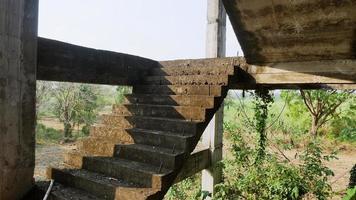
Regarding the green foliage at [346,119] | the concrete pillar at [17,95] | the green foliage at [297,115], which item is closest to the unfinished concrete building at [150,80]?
the concrete pillar at [17,95]

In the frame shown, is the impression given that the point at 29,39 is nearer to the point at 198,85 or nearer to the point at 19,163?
the point at 19,163

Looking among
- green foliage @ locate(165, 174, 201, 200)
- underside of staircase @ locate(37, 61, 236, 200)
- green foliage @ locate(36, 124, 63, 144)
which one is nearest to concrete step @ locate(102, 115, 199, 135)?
underside of staircase @ locate(37, 61, 236, 200)

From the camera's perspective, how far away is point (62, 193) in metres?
3.51

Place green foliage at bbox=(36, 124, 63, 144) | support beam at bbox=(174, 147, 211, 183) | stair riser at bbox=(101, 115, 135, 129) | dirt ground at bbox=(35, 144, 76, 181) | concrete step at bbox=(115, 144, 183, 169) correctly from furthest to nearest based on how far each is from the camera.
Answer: green foliage at bbox=(36, 124, 63, 144), dirt ground at bbox=(35, 144, 76, 181), support beam at bbox=(174, 147, 211, 183), stair riser at bbox=(101, 115, 135, 129), concrete step at bbox=(115, 144, 183, 169)

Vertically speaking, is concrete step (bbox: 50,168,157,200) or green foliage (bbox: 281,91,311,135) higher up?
green foliage (bbox: 281,91,311,135)

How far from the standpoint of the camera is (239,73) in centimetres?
504

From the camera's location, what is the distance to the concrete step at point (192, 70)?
4969 millimetres

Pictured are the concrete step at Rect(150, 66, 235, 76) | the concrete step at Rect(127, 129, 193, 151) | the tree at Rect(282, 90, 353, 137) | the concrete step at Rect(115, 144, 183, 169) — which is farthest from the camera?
the tree at Rect(282, 90, 353, 137)

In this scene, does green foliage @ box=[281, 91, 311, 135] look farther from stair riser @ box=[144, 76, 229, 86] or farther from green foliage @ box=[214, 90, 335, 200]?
stair riser @ box=[144, 76, 229, 86]

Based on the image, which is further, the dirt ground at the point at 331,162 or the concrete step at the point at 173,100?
the dirt ground at the point at 331,162

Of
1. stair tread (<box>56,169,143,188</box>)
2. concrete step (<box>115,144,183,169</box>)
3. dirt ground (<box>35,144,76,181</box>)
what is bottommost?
dirt ground (<box>35,144,76,181</box>)

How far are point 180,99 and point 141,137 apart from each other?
95 cm

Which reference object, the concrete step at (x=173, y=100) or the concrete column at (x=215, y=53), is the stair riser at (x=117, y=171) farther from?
the concrete column at (x=215, y=53)

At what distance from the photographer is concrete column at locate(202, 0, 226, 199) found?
7.07 m
